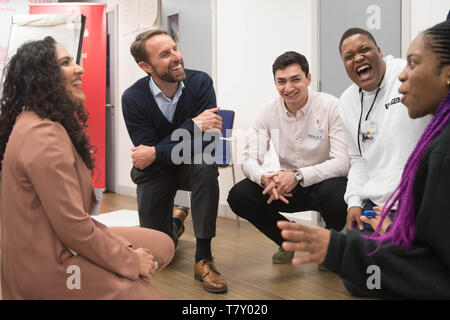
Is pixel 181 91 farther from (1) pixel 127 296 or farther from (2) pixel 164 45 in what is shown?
(1) pixel 127 296

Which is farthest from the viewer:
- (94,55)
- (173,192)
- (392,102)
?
(94,55)

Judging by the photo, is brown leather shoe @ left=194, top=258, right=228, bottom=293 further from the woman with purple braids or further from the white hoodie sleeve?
the woman with purple braids

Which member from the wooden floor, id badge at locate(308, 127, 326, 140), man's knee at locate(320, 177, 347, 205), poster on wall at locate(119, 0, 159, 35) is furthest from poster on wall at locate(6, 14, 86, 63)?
man's knee at locate(320, 177, 347, 205)

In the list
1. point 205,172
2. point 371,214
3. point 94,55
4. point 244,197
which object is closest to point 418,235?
point 371,214

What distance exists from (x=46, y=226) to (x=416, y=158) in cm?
90

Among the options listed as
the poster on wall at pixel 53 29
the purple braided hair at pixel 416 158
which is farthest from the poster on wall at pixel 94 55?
the purple braided hair at pixel 416 158

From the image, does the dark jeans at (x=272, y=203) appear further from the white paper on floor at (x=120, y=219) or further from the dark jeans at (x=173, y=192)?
the white paper on floor at (x=120, y=219)

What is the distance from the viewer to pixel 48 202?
1000mm

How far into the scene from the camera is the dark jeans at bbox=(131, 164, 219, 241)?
209cm

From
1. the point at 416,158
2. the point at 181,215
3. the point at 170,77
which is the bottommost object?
the point at 181,215

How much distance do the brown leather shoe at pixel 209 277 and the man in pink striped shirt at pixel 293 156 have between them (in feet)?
1.31

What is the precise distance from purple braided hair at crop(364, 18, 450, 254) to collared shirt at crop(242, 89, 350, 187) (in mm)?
1226

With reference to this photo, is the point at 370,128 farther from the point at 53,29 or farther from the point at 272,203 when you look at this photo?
the point at 53,29

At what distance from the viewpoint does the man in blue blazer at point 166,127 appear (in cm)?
221
